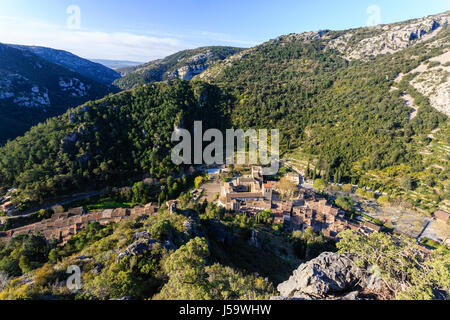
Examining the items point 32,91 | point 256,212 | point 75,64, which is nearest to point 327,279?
point 256,212

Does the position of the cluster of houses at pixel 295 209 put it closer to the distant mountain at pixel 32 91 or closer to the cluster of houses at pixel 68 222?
the cluster of houses at pixel 68 222

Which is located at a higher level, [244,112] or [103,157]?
[244,112]

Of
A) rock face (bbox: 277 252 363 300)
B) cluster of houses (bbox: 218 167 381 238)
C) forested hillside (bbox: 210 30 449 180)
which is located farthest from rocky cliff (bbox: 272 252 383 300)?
forested hillside (bbox: 210 30 449 180)

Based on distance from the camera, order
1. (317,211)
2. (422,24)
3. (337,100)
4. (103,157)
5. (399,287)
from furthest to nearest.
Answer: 1. (422,24)
2. (337,100)
3. (103,157)
4. (317,211)
5. (399,287)

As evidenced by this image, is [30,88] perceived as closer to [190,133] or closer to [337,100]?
[190,133]

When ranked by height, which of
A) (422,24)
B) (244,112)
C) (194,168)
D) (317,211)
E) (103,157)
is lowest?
(317,211)

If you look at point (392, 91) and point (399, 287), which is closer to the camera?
point (399, 287)

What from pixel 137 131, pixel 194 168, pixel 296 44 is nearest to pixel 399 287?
pixel 194 168
